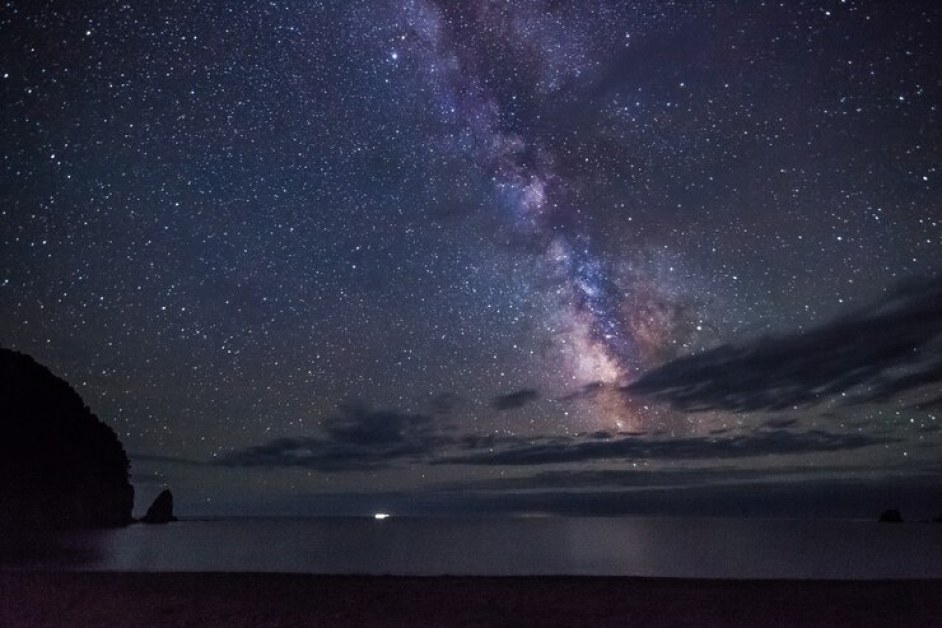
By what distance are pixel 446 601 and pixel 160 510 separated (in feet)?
463

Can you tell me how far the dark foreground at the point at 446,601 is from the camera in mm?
14617

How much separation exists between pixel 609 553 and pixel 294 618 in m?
38.2

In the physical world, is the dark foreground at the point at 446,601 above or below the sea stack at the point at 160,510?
below

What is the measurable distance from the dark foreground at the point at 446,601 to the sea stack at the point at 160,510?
128m

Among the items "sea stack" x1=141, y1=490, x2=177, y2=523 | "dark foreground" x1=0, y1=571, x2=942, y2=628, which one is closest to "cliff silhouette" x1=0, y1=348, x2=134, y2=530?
"sea stack" x1=141, y1=490, x2=177, y2=523

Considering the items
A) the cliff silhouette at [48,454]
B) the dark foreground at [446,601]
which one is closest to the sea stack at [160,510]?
the cliff silhouette at [48,454]

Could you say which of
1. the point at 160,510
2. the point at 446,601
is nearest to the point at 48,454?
the point at 160,510

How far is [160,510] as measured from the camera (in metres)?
142

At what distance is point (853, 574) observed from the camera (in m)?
34.1

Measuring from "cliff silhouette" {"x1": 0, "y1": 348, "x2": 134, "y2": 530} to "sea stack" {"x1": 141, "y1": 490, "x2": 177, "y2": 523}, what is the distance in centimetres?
3703

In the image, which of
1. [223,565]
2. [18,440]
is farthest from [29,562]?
[18,440]

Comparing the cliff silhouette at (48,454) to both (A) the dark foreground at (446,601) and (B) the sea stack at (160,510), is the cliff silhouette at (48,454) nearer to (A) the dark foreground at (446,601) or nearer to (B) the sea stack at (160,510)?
(B) the sea stack at (160,510)

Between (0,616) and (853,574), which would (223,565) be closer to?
(0,616)

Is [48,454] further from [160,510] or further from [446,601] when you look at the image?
[446,601]
